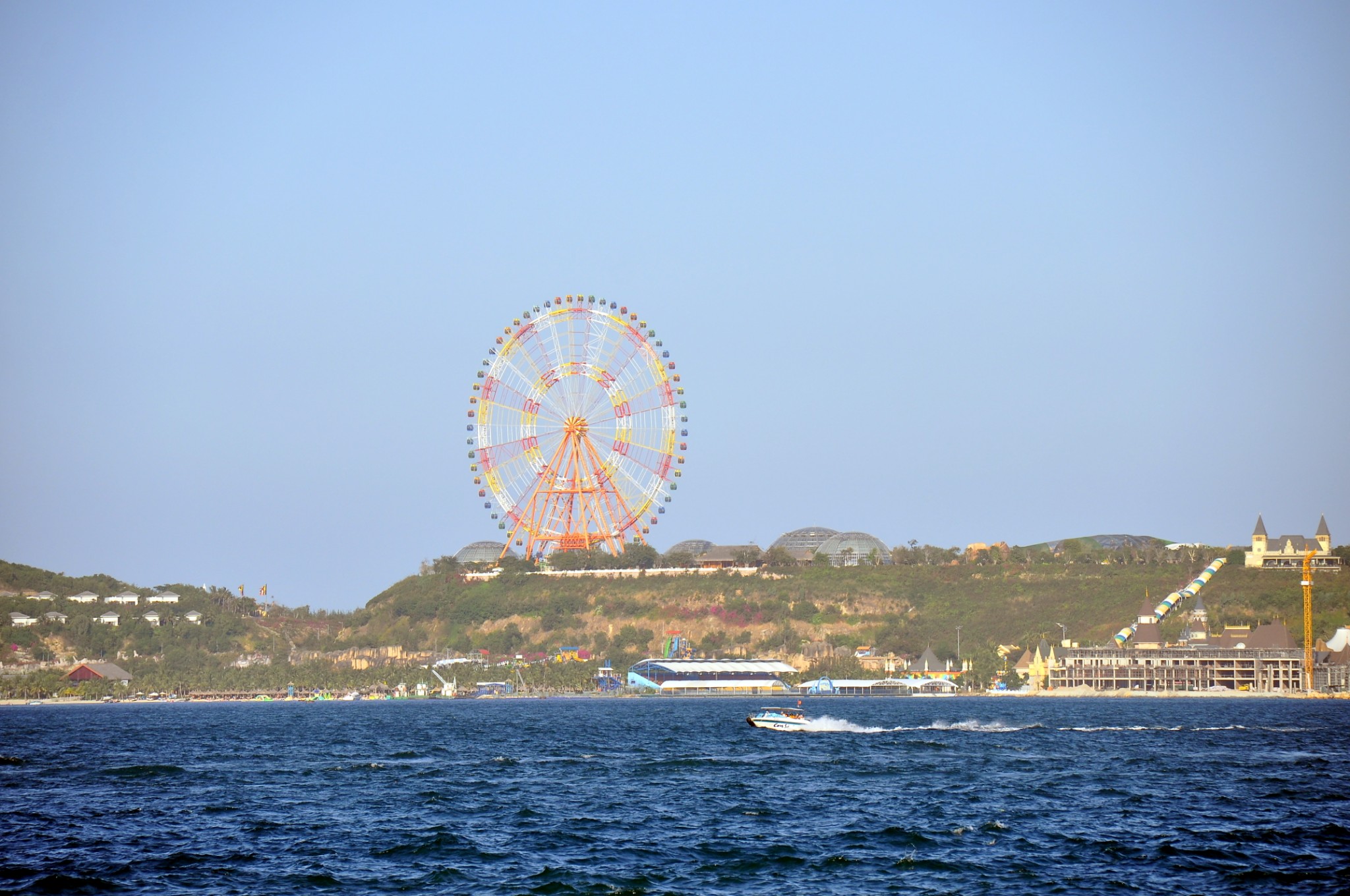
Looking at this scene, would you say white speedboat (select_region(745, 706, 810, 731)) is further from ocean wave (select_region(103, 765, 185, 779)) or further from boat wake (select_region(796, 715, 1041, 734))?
ocean wave (select_region(103, 765, 185, 779))

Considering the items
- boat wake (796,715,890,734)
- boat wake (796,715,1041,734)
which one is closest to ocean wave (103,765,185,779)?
boat wake (796,715,890,734)

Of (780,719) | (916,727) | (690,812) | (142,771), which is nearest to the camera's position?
(690,812)

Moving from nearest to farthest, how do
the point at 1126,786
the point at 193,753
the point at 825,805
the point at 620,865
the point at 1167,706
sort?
the point at 620,865 < the point at 825,805 < the point at 1126,786 < the point at 193,753 < the point at 1167,706

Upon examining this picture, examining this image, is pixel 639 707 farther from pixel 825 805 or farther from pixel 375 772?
pixel 825 805

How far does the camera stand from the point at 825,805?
68.3 m

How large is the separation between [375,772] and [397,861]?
33256 mm

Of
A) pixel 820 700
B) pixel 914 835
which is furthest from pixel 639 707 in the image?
pixel 914 835

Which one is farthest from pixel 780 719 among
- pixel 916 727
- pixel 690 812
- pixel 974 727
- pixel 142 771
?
pixel 690 812

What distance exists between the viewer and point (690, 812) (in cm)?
6675

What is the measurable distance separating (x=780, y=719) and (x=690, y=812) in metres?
50.9

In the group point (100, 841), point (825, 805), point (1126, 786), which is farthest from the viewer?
point (1126, 786)

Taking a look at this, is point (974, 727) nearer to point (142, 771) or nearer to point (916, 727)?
point (916, 727)

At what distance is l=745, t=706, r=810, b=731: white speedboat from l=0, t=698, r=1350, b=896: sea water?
5.02 ft

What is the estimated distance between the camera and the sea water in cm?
5019
